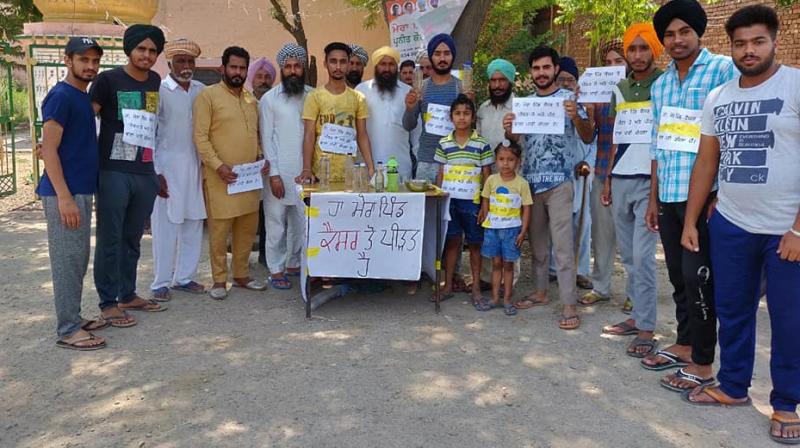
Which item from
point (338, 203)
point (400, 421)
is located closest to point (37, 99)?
point (338, 203)

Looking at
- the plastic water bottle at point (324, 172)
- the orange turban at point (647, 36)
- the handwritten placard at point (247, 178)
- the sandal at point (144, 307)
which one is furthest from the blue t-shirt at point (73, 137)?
the orange turban at point (647, 36)

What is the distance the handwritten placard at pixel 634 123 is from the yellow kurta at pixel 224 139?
3.05m

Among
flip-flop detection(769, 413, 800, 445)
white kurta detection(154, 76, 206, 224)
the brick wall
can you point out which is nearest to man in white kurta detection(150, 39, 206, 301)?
white kurta detection(154, 76, 206, 224)

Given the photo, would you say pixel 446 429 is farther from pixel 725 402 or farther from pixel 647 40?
pixel 647 40

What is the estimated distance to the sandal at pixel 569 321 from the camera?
509 cm

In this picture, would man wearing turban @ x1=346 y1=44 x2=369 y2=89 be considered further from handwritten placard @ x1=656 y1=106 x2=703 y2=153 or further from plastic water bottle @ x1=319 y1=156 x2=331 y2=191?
handwritten placard @ x1=656 y1=106 x2=703 y2=153

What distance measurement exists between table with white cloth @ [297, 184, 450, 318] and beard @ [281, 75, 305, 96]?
109 centimetres

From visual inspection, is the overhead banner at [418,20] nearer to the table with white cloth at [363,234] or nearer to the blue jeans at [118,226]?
the table with white cloth at [363,234]

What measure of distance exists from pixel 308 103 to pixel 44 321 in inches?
106

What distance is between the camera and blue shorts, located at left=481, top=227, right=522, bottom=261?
17.5 ft

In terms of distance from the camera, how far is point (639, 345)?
4.57 metres

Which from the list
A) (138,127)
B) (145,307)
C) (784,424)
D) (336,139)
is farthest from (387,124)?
(784,424)

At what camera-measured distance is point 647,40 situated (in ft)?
15.1

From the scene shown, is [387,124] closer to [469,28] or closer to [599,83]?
[599,83]
